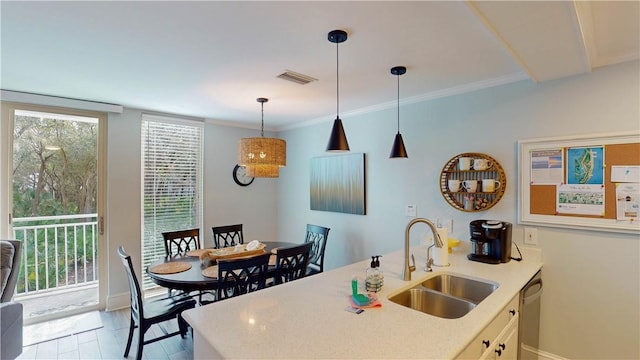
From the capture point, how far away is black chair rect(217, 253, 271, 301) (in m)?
2.20

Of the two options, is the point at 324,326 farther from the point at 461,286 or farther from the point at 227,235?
the point at 227,235

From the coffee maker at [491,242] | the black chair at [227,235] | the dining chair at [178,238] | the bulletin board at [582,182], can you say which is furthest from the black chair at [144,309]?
the bulletin board at [582,182]

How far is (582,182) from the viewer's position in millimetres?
2191

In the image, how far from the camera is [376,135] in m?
3.51

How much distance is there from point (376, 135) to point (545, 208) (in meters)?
1.76

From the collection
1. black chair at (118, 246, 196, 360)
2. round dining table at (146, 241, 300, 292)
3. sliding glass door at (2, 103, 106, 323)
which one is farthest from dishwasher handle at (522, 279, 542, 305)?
sliding glass door at (2, 103, 106, 323)

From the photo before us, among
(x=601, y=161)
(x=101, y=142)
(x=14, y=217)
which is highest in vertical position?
(x=101, y=142)

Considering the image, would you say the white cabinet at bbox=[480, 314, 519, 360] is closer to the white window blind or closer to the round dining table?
the round dining table

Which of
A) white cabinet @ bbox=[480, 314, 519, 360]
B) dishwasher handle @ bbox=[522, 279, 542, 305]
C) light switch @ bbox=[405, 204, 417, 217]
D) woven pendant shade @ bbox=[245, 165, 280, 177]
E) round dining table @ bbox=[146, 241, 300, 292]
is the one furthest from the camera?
light switch @ bbox=[405, 204, 417, 217]

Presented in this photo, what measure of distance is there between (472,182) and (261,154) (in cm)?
194

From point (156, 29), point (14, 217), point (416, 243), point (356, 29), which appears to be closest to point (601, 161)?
point (416, 243)

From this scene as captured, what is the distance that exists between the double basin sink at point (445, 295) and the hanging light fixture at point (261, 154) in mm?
1746

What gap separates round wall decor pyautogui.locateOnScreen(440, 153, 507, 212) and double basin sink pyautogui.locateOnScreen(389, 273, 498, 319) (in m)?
0.87

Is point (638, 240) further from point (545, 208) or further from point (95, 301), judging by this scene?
point (95, 301)
